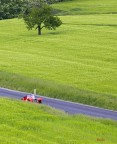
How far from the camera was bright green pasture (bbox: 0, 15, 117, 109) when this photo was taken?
4381 centimetres

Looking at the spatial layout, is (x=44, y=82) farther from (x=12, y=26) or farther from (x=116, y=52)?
(x=12, y=26)

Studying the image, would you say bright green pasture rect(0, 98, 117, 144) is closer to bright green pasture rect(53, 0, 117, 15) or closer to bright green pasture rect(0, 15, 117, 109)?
bright green pasture rect(0, 15, 117, 109)

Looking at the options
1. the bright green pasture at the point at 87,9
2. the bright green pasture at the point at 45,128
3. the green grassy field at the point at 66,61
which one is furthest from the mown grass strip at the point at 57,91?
the bright green pasture at the point at 87,9

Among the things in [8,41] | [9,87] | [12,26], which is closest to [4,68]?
[9,87]

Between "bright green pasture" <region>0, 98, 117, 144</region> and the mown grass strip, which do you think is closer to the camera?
"bright green pasture" <region>0, 98, 117, 144</region>

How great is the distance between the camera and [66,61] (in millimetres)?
57094

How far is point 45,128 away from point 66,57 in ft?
133

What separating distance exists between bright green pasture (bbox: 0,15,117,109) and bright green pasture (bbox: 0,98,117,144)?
12.6 m

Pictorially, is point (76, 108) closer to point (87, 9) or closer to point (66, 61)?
point (66, 61)

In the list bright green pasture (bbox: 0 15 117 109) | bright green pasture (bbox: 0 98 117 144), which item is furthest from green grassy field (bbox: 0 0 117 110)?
bright green pasture (bbox: 0 98 117 144)

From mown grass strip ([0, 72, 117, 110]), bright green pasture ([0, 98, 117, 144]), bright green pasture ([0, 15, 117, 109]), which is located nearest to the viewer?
bright green pasture ([0, 98, 117, 144])

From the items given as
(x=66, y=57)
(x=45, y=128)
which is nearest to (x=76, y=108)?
(x=45, y=128)

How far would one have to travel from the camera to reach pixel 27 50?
67875 mm

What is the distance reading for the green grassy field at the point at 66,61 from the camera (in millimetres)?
40250
